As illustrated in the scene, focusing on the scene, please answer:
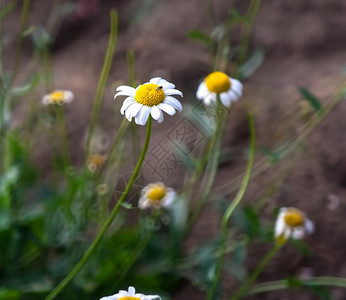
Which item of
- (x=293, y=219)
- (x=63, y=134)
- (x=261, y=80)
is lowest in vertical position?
(x=293, y=219)

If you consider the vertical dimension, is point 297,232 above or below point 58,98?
below

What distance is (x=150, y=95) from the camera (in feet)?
2.67

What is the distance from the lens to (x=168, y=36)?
7.20ft

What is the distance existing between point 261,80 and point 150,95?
1.25 meters

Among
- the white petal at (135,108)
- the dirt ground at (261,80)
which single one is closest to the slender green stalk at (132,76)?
the white petal at (135,108)

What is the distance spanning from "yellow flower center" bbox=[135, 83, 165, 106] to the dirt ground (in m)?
0.64

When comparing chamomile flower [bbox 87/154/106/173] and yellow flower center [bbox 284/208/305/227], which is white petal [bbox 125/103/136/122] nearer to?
chamomile flower [bbox 87/154/106/173]

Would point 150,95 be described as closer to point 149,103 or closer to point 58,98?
point 149,103

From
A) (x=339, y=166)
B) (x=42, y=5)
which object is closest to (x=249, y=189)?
(x=339, y=166)

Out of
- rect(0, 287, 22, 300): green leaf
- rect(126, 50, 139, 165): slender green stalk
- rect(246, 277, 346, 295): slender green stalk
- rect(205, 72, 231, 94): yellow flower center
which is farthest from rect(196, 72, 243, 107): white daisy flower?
rect(0, 287, 22, 300): green leaf

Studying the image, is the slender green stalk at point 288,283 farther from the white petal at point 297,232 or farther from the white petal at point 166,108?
the white petal at point 166,108

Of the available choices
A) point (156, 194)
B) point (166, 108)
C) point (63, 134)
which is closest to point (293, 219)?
point (156, 194)

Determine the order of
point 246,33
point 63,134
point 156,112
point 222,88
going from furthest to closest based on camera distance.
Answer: point 246,33 < point 63,134 < point 222,88 < point 156,112

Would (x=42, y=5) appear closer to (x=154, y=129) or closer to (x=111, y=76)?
(x=111, y=76)
